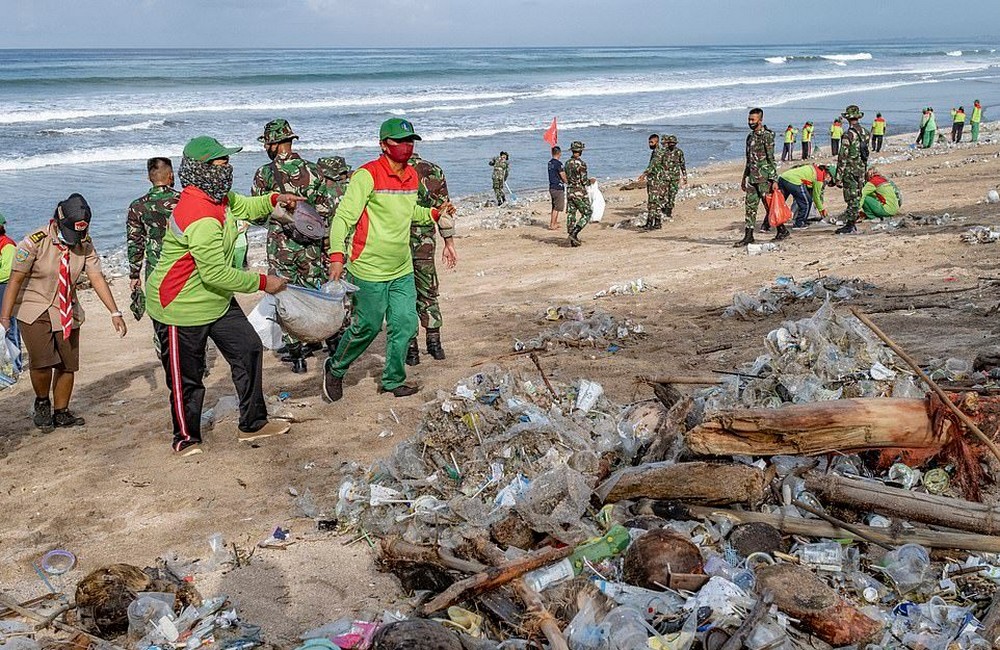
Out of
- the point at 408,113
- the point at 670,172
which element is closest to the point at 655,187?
the point at 670,172

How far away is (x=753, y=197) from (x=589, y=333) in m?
5.45

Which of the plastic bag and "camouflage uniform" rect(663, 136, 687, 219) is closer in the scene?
the plastic bag

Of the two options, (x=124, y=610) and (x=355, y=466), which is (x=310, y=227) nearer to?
(x=355, y=466)

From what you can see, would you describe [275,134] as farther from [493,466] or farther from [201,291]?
[493,466]

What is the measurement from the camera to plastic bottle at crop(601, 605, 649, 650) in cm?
318

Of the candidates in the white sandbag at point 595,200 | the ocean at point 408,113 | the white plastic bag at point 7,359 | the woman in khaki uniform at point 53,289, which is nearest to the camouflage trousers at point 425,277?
the woman in khaki uniform at point 53,289

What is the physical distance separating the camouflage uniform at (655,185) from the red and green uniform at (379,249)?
865 centimetres

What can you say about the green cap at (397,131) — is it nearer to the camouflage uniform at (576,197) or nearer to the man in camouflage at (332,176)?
the man in camouflage at (332,176)

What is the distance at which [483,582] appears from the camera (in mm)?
3564

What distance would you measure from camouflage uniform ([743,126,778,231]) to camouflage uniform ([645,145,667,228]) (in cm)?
237

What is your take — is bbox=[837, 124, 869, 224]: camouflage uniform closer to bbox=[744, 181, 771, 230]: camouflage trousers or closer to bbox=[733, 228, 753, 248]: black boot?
bbox=[744, 181, 771, 230]: camouflage trousers

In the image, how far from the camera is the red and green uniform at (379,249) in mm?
5879

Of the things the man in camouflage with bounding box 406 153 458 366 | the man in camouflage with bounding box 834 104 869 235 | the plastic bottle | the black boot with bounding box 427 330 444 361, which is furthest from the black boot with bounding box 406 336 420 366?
the man in camouflage with bounding box 834 104 869 235

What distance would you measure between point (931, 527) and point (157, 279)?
4266 millimetres
